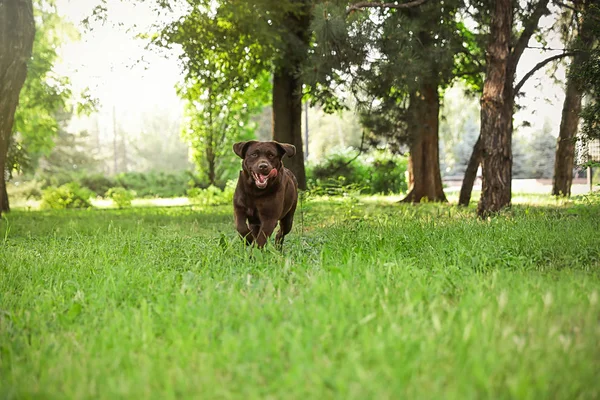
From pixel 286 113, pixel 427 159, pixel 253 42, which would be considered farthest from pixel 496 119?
pixel 253 42

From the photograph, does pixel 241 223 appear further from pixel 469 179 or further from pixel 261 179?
pixel 469 179

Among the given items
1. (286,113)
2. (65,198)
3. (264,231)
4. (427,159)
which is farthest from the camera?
(65,198)

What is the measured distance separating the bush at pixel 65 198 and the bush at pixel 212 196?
4.26 meters

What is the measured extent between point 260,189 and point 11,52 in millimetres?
7939

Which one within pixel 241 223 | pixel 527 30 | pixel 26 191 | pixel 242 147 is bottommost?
pixel 26 191

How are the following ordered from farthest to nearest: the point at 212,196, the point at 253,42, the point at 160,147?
1. the point at 160,147
2. the point at 212,196
3. the point at 253,42

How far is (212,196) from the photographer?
23656mm

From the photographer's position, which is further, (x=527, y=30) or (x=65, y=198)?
(x=65, y=198)

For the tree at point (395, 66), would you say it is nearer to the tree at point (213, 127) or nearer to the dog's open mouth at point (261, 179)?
the dog's open mouth at point (261, 179)

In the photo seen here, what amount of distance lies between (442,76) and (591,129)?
8.14 m

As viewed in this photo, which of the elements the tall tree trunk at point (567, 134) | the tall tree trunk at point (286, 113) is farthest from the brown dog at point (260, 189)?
the tall tree trunk at point (286, 113)

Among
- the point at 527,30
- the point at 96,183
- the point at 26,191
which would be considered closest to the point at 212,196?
the point at 527,30

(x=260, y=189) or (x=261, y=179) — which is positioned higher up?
(x=261, y=179)

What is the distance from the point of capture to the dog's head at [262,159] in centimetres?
639
